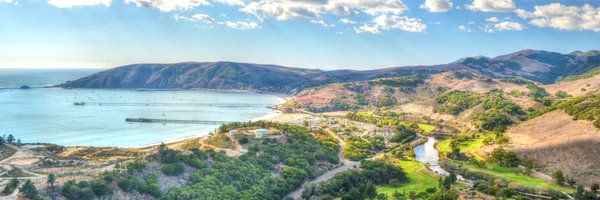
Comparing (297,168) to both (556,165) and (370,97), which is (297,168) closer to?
(556,165)

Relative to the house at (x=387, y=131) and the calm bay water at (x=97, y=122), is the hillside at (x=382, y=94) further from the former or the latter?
the house at (x=387, y=131)

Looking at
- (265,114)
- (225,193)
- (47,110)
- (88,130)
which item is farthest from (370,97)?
(225,193)

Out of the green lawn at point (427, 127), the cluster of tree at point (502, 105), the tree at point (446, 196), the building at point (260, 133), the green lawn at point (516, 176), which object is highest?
the cluster of tree at point (502, 105)

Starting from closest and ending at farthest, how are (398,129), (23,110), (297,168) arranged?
(297,168), (398,129), (23,110)

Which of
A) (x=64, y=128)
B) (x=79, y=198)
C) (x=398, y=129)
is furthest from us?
(x=64, y=128)

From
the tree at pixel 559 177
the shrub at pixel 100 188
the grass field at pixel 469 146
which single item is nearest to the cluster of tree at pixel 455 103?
the grass field at pixel 469 146

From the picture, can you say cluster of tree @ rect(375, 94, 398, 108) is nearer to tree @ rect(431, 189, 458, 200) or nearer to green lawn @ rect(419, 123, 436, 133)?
green lawn @ rect(419, 123, 436, 133)
